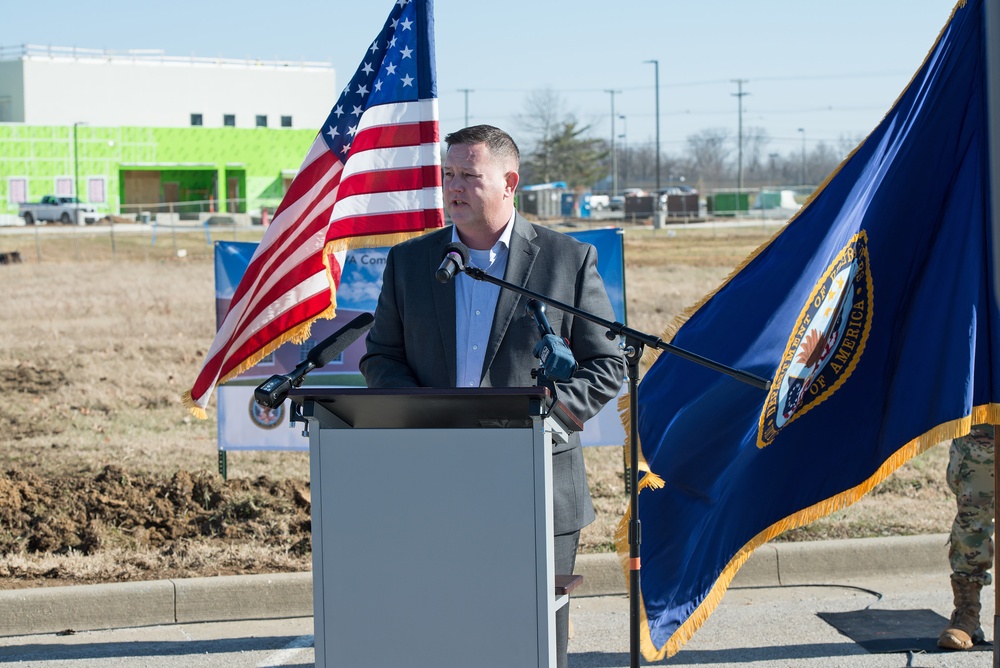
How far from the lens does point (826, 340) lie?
464 centimetres

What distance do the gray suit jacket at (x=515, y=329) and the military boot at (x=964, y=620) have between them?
2.51 metres

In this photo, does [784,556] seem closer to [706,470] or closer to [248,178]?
[706,470]

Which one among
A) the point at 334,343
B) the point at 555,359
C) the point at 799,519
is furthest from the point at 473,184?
the point at 799,519

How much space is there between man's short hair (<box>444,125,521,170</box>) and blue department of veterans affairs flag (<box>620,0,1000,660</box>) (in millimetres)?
1470

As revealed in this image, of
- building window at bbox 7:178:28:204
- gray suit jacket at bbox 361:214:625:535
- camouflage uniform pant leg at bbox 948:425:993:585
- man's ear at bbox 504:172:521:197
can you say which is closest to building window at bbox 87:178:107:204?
building window at bbox 7:178:28:204

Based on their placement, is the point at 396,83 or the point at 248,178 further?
the point at 248,178

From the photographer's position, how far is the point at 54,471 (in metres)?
8.62

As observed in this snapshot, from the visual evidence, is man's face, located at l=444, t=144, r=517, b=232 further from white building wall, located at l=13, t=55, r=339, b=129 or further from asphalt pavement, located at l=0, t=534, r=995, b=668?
white building wall, located at l=13, t=55, r=339, b=129

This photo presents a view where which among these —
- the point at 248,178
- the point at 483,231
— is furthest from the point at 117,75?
the point at 483,231

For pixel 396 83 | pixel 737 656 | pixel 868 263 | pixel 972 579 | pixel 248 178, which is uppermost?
pixel 248 178

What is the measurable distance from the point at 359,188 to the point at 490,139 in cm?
216

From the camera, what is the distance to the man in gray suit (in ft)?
12.7

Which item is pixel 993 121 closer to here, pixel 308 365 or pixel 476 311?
pixel 476 311

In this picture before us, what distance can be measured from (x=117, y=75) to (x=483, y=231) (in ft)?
278
